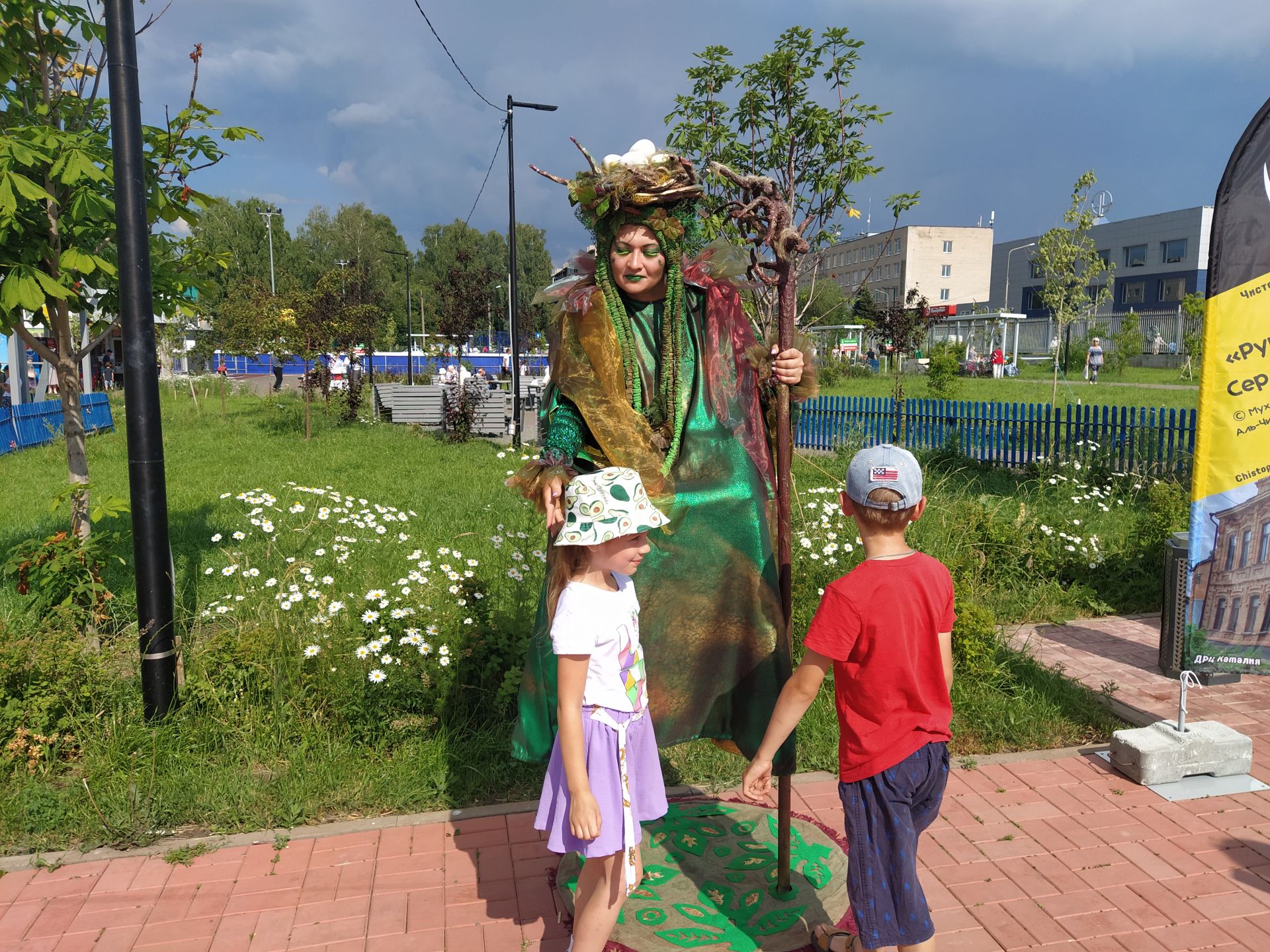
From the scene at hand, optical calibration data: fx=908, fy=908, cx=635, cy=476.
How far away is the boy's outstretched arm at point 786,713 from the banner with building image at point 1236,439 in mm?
2250

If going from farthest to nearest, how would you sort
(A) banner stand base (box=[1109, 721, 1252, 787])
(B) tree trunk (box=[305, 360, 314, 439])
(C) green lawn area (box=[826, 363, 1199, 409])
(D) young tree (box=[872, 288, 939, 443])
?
(D) young tree (box=[872, 288, 939, 443]) < (C) green lawn area (box=[826, 363, 1199, 409]) < (B) tree trunk (box=[305, 360, 314, 439]) < (A) banner stand base (box=[1109, 721, 1252, 787])

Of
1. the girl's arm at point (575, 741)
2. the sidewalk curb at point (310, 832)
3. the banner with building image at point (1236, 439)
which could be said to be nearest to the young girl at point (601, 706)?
the girl's arm at point (575, 741)

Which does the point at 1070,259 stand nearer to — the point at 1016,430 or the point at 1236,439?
the point at 1016,430

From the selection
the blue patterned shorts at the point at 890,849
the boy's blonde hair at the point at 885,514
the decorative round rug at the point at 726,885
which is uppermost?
the boy's blonde hair at the point at 885,514

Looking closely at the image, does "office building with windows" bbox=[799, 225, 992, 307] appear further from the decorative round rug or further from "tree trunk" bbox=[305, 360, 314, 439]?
the decorative round rug

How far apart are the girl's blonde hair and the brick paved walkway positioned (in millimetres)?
1050

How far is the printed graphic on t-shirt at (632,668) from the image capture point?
7.37ft

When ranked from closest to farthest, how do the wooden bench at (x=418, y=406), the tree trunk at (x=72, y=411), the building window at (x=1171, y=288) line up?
the tree trunk at (x=72, y=411) → the wooden bench at (x=418, y=406) → the building window at (x=1171, y=288)

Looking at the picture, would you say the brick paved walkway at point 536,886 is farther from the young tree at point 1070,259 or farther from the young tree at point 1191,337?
the young tree at point 1191,337

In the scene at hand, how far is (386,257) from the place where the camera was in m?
55.9

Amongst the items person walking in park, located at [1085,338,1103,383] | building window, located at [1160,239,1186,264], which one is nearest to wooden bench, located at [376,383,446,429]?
person walking in park, located at [1085,338,1103,383]

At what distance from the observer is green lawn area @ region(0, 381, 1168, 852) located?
11.4 ft

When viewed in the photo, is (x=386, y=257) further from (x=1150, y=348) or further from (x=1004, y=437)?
(x=1004, y=437)

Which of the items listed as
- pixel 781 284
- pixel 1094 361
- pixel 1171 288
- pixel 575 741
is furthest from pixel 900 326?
pixel 1171 288
